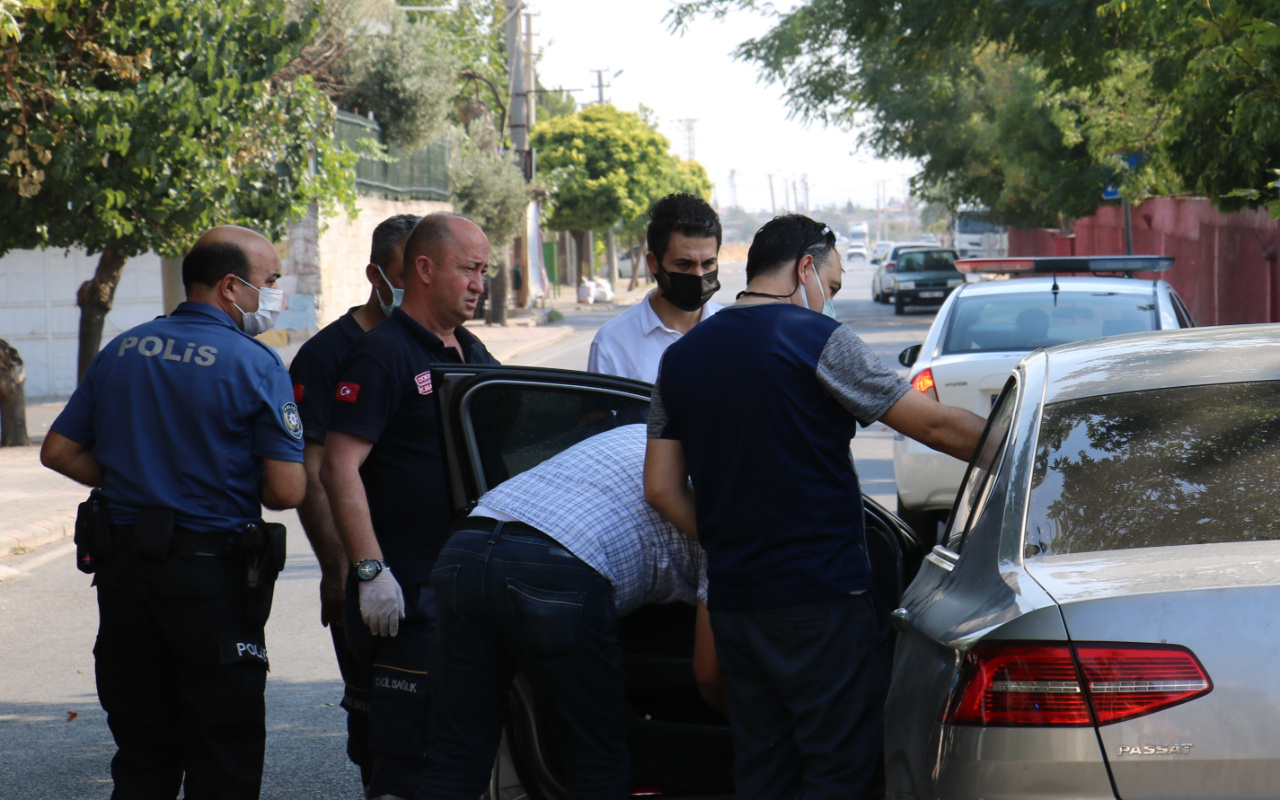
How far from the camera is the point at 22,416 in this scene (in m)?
13.5

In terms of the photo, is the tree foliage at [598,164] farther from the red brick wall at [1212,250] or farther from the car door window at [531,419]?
the car door window at [531,419]

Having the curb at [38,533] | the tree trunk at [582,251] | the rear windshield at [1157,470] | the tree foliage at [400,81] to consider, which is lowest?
the curb at [38,533]

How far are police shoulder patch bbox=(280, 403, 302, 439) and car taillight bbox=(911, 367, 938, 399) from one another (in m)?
4.65

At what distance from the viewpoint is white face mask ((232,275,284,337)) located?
3820 mm

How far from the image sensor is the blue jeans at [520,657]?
115 inches

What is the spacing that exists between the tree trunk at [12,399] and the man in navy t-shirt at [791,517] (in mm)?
11858

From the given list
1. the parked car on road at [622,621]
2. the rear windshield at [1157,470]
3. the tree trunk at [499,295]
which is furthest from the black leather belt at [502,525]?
the tree trunk at [499,295]

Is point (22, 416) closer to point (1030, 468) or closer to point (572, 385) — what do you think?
point (572, 385)

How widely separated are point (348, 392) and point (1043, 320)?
5537 millimetres

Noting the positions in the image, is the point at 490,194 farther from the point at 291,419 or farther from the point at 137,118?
the point at 291,419

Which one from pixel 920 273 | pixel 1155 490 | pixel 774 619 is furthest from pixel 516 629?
pixel 920 273

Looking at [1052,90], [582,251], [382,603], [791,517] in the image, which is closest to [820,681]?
[791,517]

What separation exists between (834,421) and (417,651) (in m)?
1.46

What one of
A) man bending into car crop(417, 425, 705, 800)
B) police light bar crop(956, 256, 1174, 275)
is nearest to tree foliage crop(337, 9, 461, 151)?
police light bar crop(956, 256, 1174, 275)
